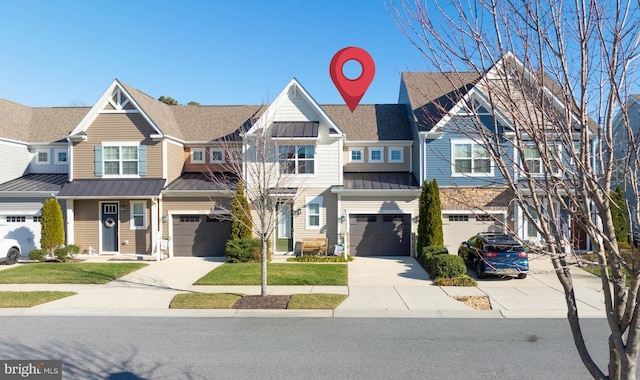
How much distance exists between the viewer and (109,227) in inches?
816

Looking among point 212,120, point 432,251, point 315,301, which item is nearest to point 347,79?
point 315,301

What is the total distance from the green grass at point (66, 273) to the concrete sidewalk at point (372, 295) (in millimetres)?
514

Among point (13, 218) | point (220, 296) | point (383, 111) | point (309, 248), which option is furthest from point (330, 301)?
point (13, 218)

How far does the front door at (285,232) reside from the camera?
2067 centimetres

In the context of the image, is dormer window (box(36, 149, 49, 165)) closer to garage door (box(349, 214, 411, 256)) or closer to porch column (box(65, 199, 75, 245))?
porch column (box(65, 199, 75, 245))

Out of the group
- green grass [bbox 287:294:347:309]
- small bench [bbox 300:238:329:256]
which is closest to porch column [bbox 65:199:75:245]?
small bench [bbox 300:238:329:256]

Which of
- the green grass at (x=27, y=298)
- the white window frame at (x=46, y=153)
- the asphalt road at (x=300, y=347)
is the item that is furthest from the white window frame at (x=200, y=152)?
the asphalt road at (x=300, y=347)

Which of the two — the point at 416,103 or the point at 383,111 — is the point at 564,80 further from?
the point at 383,111

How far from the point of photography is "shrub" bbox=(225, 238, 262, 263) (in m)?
18.4

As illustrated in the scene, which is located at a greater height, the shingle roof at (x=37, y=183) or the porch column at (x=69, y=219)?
the shingle roof at (x=37, y=183)

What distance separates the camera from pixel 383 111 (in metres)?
24.6

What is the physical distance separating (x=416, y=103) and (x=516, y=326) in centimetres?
1545

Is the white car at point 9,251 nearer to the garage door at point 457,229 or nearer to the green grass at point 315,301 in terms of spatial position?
the green grass at point 315,301

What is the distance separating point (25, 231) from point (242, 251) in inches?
452
